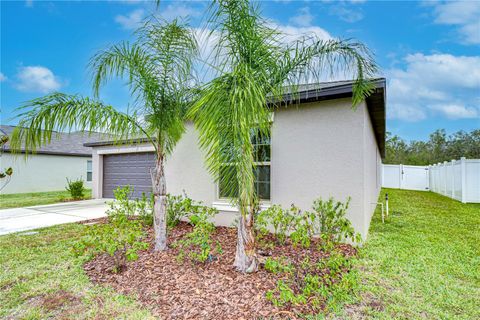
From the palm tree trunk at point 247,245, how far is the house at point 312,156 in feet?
4.22

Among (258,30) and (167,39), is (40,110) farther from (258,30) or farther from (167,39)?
(258,30)

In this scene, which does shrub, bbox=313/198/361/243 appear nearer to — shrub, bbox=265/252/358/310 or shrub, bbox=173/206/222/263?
shrub, bbox=265/252/358/310

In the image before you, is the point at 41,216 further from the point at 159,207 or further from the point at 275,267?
the point at 275,267

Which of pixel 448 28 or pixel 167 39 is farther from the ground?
pixel 448 28

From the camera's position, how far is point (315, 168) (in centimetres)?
551

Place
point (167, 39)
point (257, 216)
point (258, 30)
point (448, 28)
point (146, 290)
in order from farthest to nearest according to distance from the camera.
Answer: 1. point (448, 28)
2. point (257, 216)
3. point (167, 39)
4. point (258, 30)
5. point (146, 290)

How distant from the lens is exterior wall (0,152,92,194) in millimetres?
16031

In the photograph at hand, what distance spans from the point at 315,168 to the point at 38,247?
6008 mm

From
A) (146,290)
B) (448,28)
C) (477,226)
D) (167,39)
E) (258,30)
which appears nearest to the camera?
(146,290)

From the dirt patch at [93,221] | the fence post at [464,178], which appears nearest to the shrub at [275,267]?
the dirt patch at [93,221]

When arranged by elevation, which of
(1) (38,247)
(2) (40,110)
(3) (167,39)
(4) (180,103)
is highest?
(3) (167,39)

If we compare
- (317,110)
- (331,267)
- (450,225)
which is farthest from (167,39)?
(450,225)

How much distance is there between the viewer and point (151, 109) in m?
4.73

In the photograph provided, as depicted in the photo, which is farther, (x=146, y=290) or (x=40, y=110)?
(x=40, y=110)
